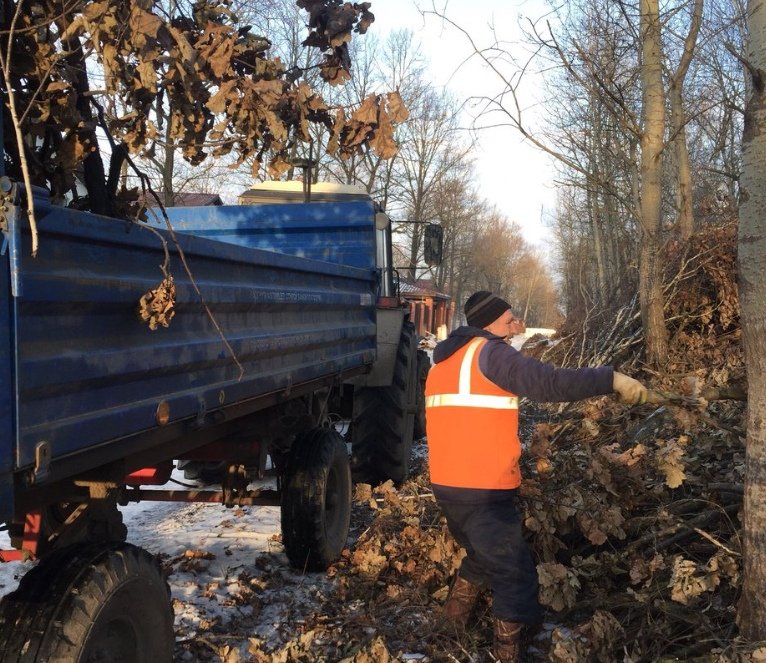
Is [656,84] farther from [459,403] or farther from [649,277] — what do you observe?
[459,403]

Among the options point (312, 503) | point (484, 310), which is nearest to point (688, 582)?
point (484, 310)

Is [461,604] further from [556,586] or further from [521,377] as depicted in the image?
[521,377]

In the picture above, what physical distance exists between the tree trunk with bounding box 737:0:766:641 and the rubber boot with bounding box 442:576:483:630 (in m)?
1.22

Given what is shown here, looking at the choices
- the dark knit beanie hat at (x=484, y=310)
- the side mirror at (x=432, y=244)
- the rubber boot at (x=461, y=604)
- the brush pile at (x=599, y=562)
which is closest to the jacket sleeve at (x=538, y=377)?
the dark knit beanie hat at (x=484, y=310)

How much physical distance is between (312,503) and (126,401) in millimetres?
2142

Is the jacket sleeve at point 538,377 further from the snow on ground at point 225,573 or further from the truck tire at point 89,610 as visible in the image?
the snow on ground at point 225,573

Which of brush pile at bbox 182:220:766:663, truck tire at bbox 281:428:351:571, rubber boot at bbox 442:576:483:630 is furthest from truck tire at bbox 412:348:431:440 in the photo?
rubber boot at bbox 442:576:483:630

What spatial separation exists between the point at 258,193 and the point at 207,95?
14.6 ft

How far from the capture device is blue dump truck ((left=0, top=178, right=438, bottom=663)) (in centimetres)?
184

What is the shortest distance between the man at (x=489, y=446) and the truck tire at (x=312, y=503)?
1249 millimetres

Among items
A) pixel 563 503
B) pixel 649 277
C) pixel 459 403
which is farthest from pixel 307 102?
pixel 649 277

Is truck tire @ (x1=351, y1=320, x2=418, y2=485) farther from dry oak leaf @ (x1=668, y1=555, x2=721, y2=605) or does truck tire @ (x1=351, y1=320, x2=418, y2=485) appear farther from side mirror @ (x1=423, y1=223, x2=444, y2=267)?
dry oak leaf @ (x1=668, y1=555, x2=721, y2=605)

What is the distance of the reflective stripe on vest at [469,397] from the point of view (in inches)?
120

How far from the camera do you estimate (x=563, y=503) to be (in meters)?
3.83
